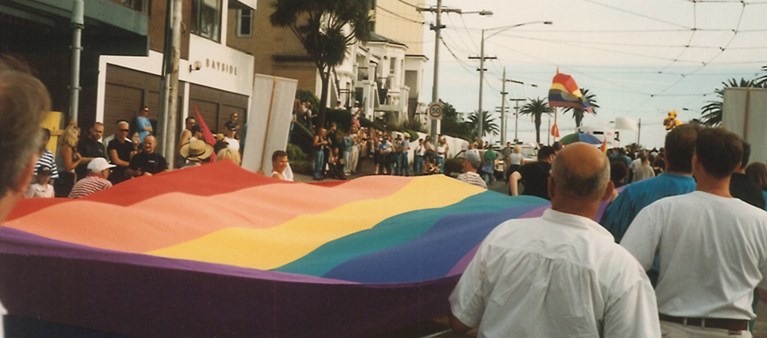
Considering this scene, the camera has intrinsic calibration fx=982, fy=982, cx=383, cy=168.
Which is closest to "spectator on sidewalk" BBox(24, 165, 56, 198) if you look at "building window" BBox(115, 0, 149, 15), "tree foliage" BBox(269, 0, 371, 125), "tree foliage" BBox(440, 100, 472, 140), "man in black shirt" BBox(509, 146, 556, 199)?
"man in black shirt" BBox(509, 146, 556, 199)

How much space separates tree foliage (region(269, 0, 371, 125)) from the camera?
49781 mm

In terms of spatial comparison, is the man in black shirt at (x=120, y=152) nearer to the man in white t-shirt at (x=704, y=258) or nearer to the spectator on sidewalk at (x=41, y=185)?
the spectator on sidewalk at (x=41, y=185)

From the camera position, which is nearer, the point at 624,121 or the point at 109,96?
the point at 109,96

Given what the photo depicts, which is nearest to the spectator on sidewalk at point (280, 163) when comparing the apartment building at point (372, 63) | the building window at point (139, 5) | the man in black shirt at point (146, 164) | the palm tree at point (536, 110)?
the man in black shirt at point (146, 164)

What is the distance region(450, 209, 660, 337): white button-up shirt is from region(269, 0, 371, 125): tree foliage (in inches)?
1801

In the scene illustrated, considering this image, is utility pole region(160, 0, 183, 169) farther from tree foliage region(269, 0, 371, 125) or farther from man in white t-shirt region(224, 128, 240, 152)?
tree foliage region(269, 0, 371, 125)

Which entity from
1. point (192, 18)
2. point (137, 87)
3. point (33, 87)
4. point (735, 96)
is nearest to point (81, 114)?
point (137, 87)

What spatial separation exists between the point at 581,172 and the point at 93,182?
806cm

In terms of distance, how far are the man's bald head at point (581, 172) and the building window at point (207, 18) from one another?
31.0m

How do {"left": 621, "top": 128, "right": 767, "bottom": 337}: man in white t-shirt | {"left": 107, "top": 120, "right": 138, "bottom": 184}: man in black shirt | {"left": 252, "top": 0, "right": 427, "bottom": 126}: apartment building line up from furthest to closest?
1. {"left": 252, "top": 0, "right": 427, "bottom": 126}: apartment building
2. {"left": 107, "top": 120, "right": 138, "bottom": 184}: man in black shirt
3. {"left": 621, "top": 128, "right": 767, "bottom": 337}: man in white t-shirt

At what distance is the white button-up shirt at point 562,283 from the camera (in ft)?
11.2

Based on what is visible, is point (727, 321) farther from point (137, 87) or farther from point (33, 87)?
point (137, 87)

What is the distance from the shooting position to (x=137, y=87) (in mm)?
28219

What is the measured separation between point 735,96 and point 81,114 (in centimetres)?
1626
